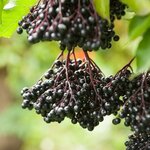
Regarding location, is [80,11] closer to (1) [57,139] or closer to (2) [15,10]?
(2) [15,10]

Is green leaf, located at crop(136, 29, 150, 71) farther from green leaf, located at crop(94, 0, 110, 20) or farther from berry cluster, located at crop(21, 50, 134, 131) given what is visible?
berry cluster, located at crop(21, 50, 134, 131)

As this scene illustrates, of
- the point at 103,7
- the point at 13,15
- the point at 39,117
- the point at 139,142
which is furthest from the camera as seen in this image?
the point at 39,117

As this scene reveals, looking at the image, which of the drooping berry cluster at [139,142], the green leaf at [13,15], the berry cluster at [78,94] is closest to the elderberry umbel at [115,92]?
the berry cluster at [78,94]

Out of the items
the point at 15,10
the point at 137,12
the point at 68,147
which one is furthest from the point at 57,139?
the point at 137,12

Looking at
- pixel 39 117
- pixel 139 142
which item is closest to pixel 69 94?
pixel 139 142

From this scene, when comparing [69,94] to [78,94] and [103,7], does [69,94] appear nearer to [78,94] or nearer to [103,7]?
[78,94]

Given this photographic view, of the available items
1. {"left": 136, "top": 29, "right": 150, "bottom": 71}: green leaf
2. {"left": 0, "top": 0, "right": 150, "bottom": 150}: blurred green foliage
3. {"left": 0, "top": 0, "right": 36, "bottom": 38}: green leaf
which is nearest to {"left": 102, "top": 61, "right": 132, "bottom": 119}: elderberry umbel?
{"left": 136, "top": 29, "right": 150, "bottom": 71}: green leaf
